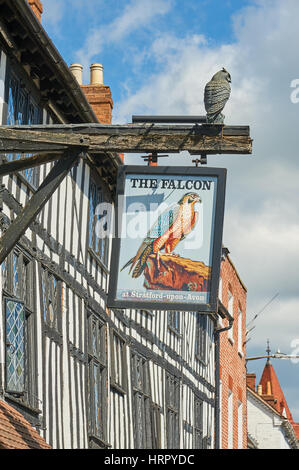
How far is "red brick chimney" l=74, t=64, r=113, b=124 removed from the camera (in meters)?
20.4

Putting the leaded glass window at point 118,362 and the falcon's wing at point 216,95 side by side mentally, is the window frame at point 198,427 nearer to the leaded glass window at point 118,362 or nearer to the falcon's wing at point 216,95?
the leaded glass window at point 118,362

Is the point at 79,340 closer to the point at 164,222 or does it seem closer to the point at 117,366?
the point at 117,366

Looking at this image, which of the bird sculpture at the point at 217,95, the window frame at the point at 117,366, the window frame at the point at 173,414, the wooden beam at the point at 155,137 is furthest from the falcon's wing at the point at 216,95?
the window frame at the point at 173,414

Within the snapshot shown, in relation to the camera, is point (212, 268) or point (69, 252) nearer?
point (212, 268)

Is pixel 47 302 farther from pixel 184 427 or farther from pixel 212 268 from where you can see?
pixel 184 427

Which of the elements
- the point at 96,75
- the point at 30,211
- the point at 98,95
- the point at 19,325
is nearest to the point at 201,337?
the point at 98,95

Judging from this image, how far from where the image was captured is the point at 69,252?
16.3 meters

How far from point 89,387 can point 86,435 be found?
82 centimetres

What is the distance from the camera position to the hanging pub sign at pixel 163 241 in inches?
406

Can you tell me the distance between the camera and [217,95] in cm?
1021

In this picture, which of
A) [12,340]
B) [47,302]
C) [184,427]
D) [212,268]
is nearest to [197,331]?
[184,427]

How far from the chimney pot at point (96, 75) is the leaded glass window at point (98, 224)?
2905 millimetres

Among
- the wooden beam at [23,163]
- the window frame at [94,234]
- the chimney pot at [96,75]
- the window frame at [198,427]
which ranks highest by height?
the chimney pot at [96,75]

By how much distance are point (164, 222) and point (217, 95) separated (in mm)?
1392
